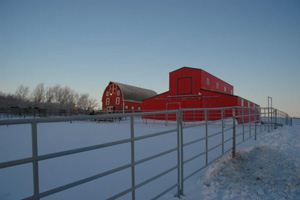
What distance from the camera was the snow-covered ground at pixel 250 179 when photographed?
3.08m

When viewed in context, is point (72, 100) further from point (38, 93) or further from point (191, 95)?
point (191, 95)

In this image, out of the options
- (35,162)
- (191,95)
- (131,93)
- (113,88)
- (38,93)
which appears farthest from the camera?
(38,93)

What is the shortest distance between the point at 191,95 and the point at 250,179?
57.3 ft

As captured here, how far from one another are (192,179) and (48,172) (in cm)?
344

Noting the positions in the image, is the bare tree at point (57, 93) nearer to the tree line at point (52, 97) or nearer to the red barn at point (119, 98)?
the tree line at point (52, 97)

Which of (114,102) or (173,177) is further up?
(114,102)

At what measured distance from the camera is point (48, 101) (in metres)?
60.7

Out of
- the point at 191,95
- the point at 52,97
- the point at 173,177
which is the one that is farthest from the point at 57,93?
the point at 173,177

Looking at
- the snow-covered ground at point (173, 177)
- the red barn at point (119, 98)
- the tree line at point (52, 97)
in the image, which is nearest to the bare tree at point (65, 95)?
the tree line at point (52, 97)

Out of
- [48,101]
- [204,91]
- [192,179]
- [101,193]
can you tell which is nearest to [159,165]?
[192,179]

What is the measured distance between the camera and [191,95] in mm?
20859

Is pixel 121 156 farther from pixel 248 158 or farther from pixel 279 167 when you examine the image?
pixel 279 167

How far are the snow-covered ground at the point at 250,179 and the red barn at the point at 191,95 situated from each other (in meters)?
14.3

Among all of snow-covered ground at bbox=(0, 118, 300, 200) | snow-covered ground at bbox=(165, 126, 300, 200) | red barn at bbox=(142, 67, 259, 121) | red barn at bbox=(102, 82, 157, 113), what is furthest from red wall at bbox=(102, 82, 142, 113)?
snow-covered ground at bbox=(165, 126, 300, 200)
